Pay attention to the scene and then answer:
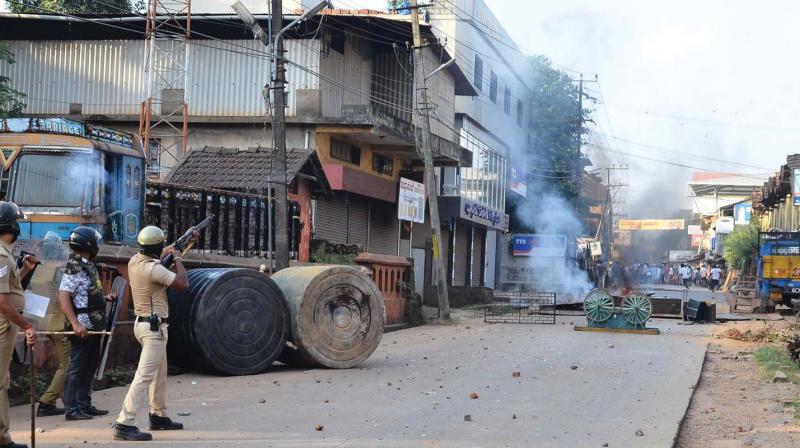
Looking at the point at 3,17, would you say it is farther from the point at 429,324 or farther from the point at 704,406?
the point at 704,406

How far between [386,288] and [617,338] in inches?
214

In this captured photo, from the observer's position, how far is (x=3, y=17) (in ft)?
86.8

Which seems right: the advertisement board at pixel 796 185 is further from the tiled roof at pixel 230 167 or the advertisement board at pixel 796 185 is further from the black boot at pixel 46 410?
the black boot at pixel 46 410

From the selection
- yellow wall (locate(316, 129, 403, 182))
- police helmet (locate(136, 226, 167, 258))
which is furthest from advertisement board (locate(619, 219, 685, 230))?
police helmet (locate(136, 226, 167, 258))

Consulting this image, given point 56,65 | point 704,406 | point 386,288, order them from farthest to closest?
point 56,65 → point 386,288 → point 704,406

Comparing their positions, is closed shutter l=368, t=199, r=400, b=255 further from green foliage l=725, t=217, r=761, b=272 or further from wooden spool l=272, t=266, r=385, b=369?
green foliage l=725, t=217, r=761, b=272

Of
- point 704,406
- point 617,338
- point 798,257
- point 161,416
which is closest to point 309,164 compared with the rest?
point 617,338

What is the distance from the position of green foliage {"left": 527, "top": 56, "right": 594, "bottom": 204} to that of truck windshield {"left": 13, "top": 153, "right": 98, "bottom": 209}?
39979 millimetres

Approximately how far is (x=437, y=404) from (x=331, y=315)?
3.37 metres

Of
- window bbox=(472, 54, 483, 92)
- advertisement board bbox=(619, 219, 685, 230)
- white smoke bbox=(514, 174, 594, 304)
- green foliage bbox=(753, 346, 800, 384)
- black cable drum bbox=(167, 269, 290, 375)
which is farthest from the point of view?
advertisement board bbox=(619, 219, 685, 230)

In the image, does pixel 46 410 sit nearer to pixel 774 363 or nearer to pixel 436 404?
pixel 436 404

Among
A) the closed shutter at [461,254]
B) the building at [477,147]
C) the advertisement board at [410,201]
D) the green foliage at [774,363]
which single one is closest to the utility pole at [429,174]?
the advertisement board at [410,201]

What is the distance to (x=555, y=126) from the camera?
5253 cm

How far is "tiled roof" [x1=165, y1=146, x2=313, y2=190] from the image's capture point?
74.3 feet
